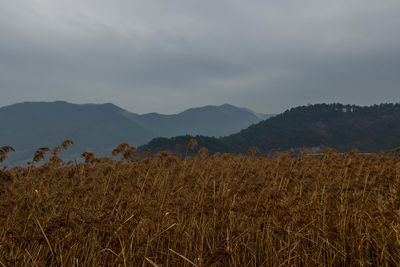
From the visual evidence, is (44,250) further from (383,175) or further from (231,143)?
(231,143)

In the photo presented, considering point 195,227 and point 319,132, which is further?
point 319,132

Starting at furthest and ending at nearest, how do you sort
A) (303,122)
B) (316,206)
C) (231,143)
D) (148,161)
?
(303,122), (231,143), (148,161), (316,206)

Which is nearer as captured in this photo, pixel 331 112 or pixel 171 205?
pixel 171 205

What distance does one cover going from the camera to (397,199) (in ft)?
18.4

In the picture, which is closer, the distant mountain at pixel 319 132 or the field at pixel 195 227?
the field at pixel 195 227

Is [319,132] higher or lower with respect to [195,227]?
higher

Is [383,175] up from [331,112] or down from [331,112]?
down

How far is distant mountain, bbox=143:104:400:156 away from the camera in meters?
136

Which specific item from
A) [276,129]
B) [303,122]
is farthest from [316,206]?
[303,122]

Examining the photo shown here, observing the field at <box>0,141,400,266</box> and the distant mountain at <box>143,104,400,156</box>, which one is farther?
the distant mountain at <box>143,104,400,156</box>

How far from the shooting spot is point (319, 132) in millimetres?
167875

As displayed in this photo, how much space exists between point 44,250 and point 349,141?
177084mm

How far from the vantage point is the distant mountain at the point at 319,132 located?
136 meters

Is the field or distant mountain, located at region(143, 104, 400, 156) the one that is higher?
distant mountain, located at region(143, 104, 400, 156)
